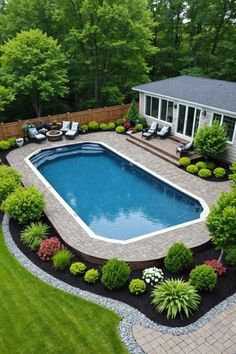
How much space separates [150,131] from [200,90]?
13.6 ft

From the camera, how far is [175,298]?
743 centimetres

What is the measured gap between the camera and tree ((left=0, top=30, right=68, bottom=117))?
20.0 m

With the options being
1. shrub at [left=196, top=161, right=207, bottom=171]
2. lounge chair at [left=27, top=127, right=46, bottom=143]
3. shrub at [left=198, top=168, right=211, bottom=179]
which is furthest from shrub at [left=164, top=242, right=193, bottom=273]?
lounge chair at [left=27, top=127, right=46, bottom=143]

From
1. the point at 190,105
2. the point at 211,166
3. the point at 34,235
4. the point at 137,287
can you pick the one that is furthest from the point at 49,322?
the point at 190,105

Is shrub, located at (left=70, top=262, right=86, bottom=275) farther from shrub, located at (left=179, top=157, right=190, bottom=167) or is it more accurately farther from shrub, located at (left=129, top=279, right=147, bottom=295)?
shrub, located at (left=179, top=157, right=190, bottom=167)

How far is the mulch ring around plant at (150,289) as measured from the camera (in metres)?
7.31

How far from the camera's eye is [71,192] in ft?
47.3

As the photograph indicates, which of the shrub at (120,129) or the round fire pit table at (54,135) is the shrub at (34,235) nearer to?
the round fire pit table at (54,135)

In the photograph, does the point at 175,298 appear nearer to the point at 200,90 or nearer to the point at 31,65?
the point at 200,90

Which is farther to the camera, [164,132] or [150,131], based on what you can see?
[150,131]

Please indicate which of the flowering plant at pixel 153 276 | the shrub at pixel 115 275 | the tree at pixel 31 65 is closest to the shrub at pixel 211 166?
the flowering plant at pixel 153 276

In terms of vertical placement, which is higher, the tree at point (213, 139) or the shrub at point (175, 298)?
the tree at point (213, 139)

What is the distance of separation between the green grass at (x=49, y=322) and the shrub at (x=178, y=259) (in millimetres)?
2279

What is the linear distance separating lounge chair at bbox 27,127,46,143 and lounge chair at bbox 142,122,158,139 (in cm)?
708
